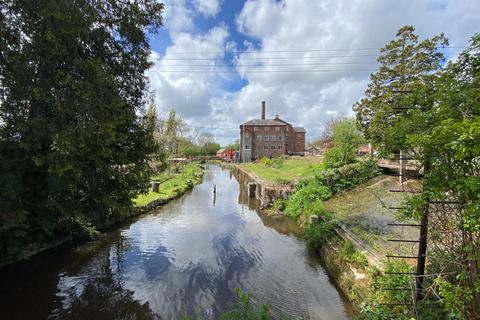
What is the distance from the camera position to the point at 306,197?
51.4 ft

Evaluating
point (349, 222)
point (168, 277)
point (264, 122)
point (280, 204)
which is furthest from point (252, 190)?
point (264, 122)

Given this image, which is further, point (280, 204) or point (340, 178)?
point (340, 178)

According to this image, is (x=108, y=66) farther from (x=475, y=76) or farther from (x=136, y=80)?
(x=475, y=76)

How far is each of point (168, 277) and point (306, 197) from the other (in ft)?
32.5

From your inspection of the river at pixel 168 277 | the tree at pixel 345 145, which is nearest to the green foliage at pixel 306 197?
the river at pixel 168 277

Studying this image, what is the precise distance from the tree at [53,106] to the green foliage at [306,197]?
10017 mm

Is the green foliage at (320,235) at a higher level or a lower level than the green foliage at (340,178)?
lower

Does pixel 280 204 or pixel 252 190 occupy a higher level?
pixel 252 190

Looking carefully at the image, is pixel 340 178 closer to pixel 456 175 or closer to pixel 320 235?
pixel 320 235

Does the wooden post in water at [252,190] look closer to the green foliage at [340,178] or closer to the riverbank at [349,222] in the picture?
the riverbank at [349,222]

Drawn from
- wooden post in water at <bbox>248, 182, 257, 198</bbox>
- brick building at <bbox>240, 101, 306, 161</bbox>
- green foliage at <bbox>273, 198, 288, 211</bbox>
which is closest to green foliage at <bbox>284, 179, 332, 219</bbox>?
green foliage at <bbox>273, 198, 288, 211</bbox>

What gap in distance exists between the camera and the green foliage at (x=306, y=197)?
14633 mm

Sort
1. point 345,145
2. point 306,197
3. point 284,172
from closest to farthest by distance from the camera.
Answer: point 306,197 < point 345,145 < point 284,172

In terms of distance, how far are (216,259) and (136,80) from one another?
7.24 m
